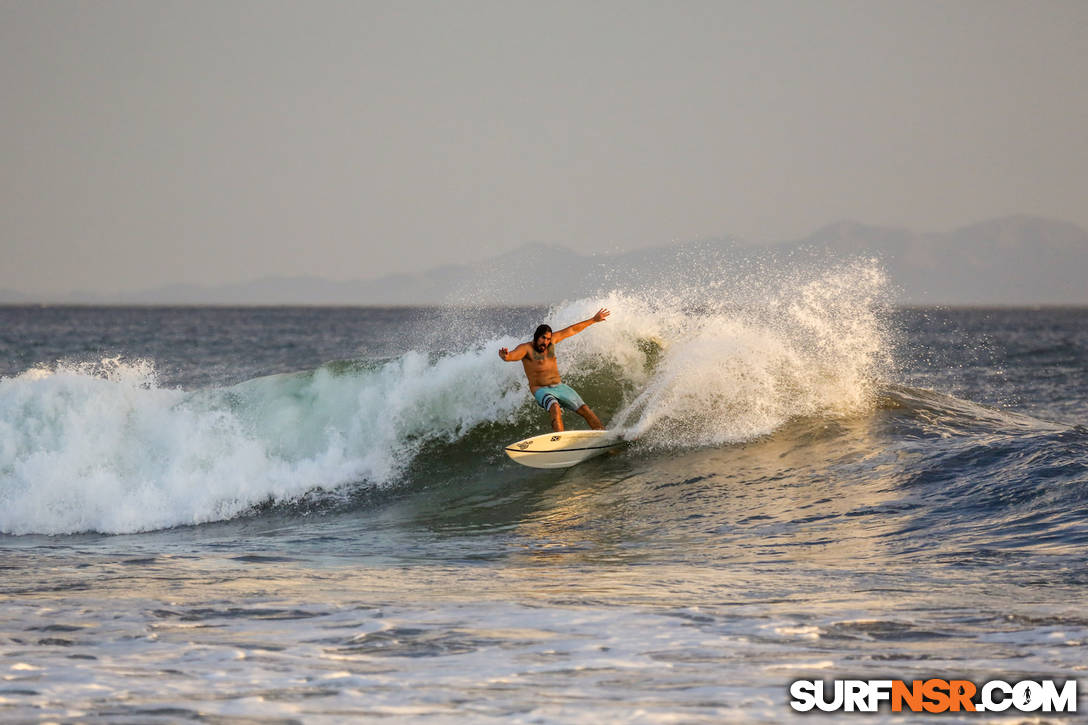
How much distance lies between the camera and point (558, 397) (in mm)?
13367

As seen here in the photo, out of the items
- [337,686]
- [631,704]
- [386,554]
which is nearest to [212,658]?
[337,686]

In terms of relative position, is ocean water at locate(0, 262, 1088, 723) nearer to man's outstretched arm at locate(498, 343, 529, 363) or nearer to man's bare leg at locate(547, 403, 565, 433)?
man's bare leg at locate(547, 403, 565, 433)

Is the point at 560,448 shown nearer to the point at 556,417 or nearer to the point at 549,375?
the point at 556,417

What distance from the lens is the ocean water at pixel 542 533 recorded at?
17.4ft

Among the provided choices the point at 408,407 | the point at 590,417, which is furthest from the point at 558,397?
the point at 408,407

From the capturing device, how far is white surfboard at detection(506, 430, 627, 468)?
12.8m

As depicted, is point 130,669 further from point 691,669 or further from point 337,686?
point 691,669

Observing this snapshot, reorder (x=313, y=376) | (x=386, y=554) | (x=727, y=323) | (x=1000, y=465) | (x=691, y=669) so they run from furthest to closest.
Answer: (x=313, y=376), (x=727, y=323), (x=1000, y=465), (x=386, y=554), (x=691, y=669)

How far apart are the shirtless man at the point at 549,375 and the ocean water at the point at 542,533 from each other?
0.80 meters

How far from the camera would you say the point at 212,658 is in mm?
5641

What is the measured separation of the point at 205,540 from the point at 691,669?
278 inches

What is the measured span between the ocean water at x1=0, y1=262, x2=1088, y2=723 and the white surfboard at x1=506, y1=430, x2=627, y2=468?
23cm

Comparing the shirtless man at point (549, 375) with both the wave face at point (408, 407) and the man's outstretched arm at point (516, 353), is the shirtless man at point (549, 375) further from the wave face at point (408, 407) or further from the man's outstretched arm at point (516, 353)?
the wave face at point (408, 407)

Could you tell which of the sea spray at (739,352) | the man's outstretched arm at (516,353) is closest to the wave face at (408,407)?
the sea spray at (739,352)
